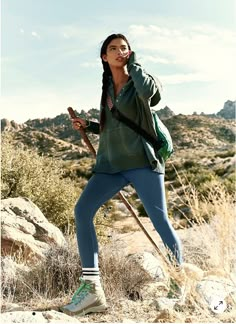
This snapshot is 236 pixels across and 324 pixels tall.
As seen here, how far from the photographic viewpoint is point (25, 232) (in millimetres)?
6785

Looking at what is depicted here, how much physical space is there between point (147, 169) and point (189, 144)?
215ft

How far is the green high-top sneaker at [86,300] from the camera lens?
4.05 meters

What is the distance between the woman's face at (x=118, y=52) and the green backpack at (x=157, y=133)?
35 cm

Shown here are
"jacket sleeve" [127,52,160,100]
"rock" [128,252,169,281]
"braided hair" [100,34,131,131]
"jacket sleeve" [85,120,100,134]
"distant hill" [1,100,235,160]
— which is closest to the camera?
"jacket sleeve" [127,52,160,100]

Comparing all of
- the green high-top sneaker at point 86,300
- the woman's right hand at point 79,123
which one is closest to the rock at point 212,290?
the green high-top sneaker at point 86,300

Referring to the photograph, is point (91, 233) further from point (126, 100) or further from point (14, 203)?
point (14, 203)

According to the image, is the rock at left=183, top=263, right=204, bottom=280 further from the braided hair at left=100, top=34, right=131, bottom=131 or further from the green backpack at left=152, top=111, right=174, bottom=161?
the braided hair at left=100, top=34, right=131, bottom=131

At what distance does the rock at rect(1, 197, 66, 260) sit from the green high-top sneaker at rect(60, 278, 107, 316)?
2.09m

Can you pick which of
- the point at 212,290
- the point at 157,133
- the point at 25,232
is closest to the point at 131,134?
the point at 157,133

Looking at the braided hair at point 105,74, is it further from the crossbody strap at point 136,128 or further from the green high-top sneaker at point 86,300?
the green high-top sneaker at point 86,300

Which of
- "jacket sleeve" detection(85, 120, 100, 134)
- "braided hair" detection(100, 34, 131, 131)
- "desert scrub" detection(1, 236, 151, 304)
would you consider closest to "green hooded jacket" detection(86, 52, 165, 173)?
"braided hair" detection(100, 34, 131, 131)

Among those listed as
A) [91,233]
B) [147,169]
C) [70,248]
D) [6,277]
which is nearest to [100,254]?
[70,248]

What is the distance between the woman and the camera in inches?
155

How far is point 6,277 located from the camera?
5.32m
